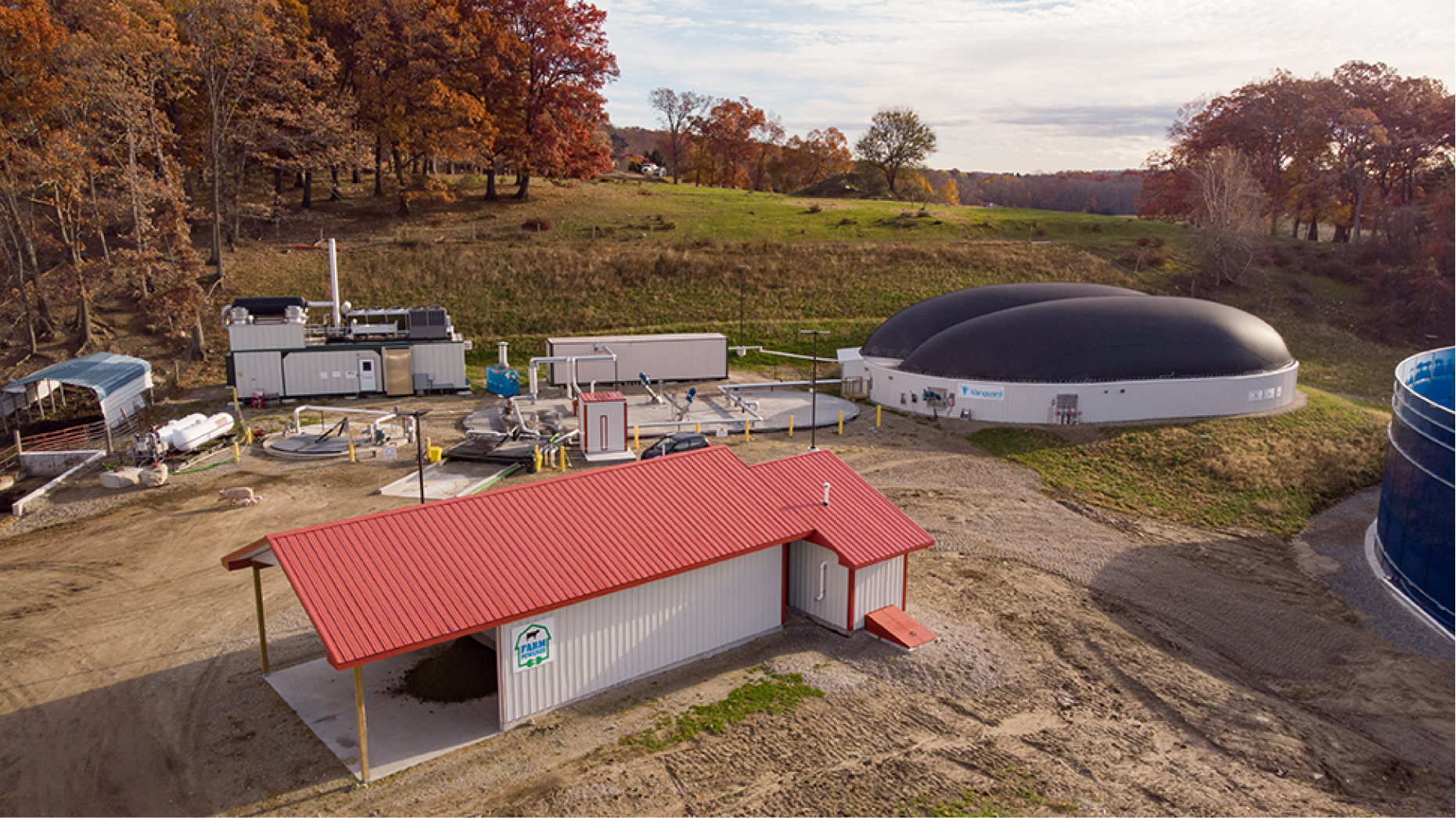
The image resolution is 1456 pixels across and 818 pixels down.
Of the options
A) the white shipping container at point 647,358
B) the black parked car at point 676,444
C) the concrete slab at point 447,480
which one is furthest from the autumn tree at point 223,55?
the black parked car at point 676,444

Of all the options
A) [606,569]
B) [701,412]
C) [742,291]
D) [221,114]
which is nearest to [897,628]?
[606,569]

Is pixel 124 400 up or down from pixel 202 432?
up

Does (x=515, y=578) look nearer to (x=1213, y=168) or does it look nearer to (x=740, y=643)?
(x=740, y=643)

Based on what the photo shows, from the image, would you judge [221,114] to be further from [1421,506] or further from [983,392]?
[1421,506]

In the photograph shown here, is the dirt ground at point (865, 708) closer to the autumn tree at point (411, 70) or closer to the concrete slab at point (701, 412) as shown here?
the concrete slab at point (701, 412)

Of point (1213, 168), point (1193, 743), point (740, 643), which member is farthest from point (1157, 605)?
point (1213, 168)

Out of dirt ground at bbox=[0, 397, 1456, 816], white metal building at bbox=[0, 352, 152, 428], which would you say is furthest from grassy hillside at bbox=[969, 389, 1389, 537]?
white metal building at bbox=[0, 352, 152, 428]
